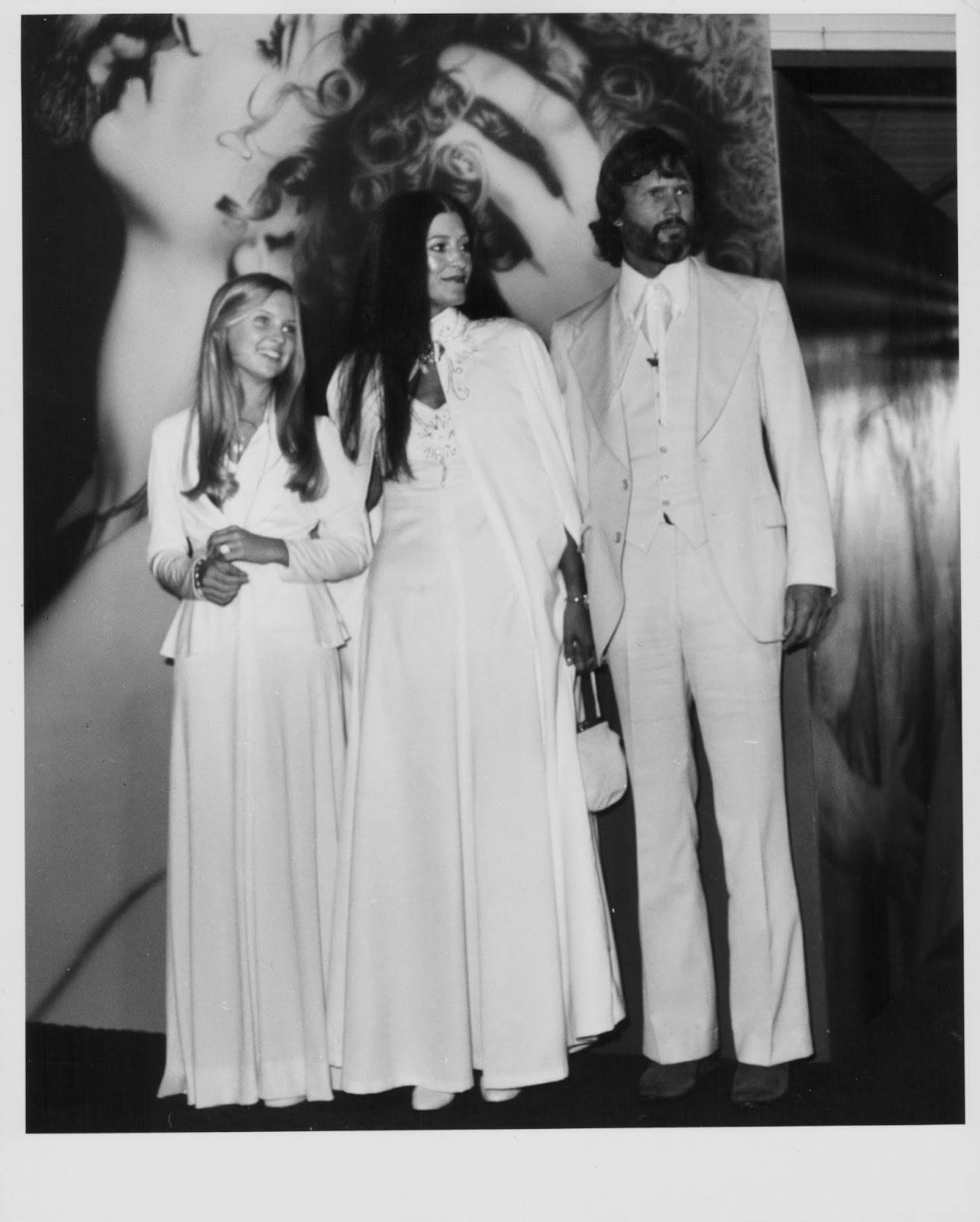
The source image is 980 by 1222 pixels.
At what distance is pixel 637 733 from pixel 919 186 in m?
1.62

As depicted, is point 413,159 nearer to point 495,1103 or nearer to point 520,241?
point 520,241

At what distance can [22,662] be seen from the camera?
4074 millimetres

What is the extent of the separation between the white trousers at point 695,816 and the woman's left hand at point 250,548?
884 millimetres

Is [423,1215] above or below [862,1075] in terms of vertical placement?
below

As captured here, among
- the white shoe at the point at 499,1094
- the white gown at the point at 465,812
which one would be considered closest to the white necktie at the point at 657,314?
the white gown at the point at 465,812

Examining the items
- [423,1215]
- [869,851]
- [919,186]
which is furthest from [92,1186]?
[919,186]

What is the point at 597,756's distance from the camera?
154 inches

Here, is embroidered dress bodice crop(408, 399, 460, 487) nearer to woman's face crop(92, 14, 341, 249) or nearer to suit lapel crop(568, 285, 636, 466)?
suit lapel crop(568, 285, 636, 466)

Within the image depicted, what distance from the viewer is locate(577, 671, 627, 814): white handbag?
3910mm

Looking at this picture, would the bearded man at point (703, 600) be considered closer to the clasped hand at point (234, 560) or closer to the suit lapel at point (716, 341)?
the suit lapel at point (716, 341)

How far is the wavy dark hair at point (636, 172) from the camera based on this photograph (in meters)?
4.08

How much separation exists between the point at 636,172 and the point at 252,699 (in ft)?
5.54

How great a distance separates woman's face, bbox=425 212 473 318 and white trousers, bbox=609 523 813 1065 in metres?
0.82

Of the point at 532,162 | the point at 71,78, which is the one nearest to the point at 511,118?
the point at 532,162
